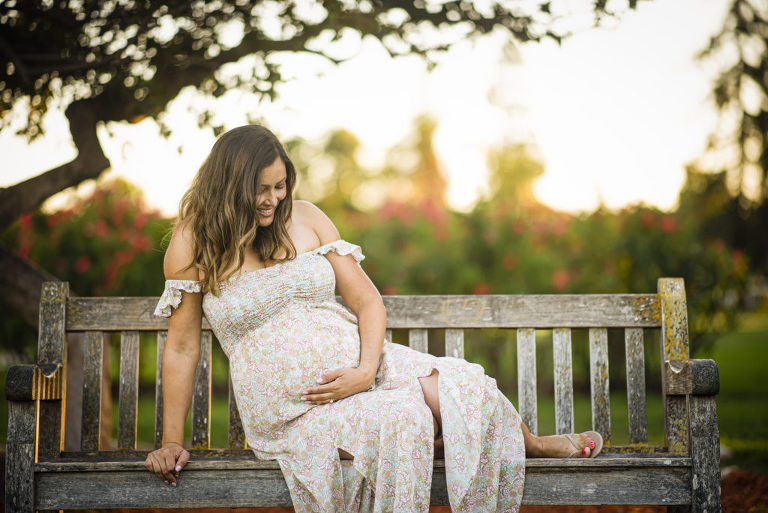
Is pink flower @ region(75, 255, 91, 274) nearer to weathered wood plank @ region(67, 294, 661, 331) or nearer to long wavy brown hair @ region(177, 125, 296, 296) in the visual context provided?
weathered wood plank @ region(67, 294, 661, 331)

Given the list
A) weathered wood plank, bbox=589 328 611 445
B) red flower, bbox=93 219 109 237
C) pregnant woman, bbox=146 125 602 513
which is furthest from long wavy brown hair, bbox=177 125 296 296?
red flower, bbox=93 219 109 237

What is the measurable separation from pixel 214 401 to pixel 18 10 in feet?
19.4

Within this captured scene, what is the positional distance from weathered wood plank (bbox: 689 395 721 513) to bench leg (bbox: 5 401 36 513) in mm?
2513

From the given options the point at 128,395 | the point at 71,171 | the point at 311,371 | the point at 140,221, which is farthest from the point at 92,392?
the point at 140,221

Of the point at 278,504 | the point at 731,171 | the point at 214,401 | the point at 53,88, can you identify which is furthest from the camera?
the point at 731,171

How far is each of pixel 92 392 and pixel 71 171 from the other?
141 cm

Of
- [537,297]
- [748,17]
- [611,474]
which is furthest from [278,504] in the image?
[748,17]

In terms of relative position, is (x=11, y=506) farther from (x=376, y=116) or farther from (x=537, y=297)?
(x=376, y=116)

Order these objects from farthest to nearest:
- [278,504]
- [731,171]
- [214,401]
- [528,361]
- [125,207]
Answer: [731,171] → [214,401] → [125,207] → [528,361] → [278,504]

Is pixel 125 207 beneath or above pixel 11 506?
above

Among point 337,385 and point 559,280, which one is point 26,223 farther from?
point 559,280

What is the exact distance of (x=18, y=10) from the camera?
11.8ft

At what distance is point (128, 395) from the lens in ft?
10.5

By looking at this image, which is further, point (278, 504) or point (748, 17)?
point (748, 17)
